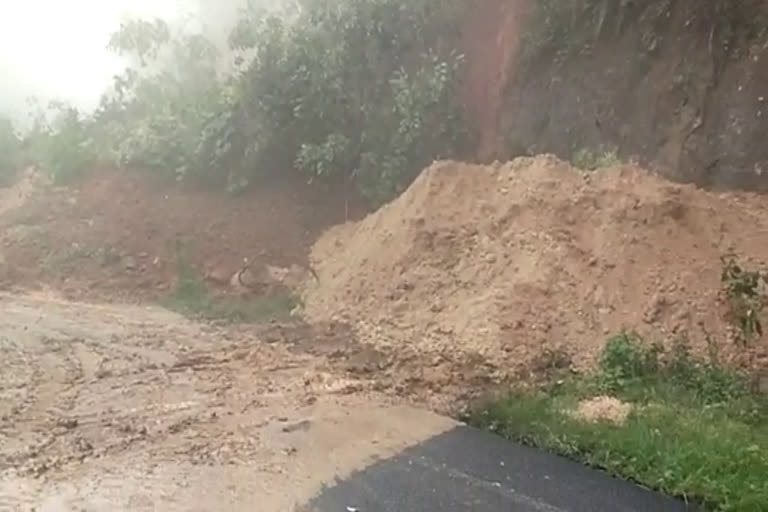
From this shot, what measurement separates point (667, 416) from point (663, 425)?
140 millimetres

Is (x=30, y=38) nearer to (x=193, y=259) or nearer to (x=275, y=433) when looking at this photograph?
(x=193, y=259)

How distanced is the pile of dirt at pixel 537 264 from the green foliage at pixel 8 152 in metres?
7.00

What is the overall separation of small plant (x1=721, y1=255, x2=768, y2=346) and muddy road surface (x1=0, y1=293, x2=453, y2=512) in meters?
2.42

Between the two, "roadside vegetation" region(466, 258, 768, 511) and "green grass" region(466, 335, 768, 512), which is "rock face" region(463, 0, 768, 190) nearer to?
"roadside vegetation" region(466, 258, 768, 511)

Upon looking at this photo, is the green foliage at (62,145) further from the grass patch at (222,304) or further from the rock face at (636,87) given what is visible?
the rock face at (636,87)

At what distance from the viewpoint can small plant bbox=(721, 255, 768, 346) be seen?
22.5 feet

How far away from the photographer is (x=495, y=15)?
1088 cm

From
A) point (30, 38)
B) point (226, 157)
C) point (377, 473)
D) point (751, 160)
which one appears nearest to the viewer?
point (377, 473)

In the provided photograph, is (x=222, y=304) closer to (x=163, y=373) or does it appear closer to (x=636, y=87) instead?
(x=163, y=373)

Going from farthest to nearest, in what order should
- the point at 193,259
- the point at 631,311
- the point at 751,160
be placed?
the point at 193,259
the point at 751,160
the point at 631,311

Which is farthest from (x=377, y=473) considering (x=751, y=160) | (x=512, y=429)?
(x=751, y=160)

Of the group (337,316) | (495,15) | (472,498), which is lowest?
(472,498)

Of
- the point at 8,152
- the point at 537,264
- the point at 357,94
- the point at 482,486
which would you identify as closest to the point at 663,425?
the point at 482,486

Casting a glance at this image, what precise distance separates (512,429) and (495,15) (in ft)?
19.7
